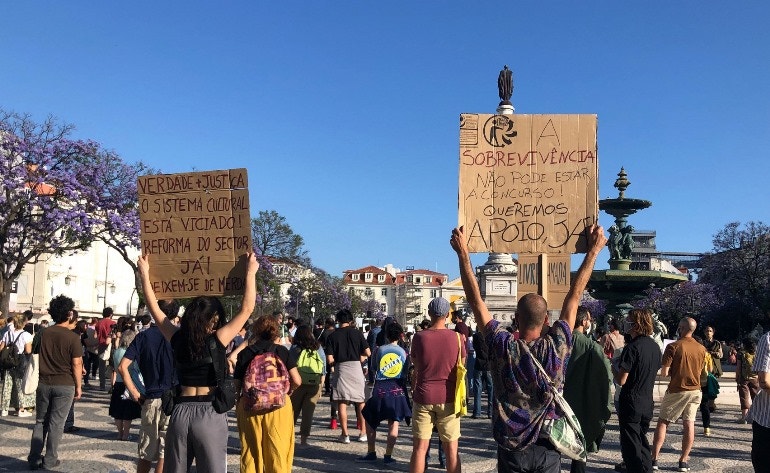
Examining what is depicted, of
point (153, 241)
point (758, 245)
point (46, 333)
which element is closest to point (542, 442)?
point (153, 241)

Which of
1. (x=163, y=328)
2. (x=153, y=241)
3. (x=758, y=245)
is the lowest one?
(x=163, y=328)

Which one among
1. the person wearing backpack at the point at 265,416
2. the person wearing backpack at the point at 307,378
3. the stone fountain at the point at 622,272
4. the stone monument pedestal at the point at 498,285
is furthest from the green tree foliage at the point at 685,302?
the person wearing backpack at the point at 265,416

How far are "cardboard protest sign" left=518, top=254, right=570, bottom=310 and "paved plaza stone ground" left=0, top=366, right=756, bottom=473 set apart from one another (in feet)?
11.7

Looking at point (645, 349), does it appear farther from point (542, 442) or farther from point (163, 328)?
point (163, 328)

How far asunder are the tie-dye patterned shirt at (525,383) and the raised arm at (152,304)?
2.33m

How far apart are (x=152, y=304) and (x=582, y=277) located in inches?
118

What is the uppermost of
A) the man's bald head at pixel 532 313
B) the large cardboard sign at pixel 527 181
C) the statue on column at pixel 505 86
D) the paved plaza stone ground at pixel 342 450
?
the statue on column at pixel 505 86

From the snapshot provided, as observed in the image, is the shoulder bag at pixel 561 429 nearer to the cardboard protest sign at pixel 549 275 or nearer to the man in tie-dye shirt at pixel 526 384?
the man in tie-dye shirt at pixel 526 384

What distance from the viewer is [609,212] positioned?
19.4 m

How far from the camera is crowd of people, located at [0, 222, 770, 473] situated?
4.35m

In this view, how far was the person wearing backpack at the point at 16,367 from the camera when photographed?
12.8 meters

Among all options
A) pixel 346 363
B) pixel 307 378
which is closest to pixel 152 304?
pixel 307 378

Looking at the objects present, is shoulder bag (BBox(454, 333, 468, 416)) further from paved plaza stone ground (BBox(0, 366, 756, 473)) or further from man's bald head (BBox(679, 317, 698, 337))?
man's bald head (BBox(679, 317, 698, 337))

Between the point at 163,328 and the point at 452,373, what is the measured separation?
114 inches
